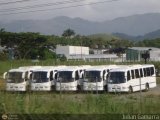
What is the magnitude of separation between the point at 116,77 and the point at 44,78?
242 inches

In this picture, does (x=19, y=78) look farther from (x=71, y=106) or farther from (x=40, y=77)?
(x=71, y=106)

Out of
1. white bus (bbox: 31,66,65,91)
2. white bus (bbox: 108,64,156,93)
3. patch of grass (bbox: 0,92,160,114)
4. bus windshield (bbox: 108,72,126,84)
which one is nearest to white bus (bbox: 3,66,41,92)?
Answer: white bus (bbox: 31,66,65,91)

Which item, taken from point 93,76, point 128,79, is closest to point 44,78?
point 93,76

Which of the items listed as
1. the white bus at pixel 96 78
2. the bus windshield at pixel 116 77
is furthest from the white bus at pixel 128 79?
the white bus at pixel 96 78

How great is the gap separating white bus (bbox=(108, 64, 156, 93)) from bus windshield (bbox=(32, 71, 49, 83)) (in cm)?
558

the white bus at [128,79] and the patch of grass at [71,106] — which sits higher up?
the patch of grass at [71,106]

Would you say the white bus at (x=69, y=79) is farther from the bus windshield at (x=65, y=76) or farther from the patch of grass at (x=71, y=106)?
the patch of grass at (x=71, y=106)

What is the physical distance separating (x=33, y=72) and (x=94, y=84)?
18.1 ft

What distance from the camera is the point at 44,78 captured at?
34.8 metres

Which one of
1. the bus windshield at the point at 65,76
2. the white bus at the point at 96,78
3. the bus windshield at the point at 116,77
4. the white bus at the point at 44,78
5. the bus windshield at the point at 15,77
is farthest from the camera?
the bus windshield at the point at 15,77

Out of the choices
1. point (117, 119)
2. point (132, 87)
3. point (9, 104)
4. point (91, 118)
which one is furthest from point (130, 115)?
point (132, 87)

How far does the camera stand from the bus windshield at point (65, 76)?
34031 millimetres

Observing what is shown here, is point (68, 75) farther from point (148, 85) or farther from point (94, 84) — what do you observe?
point (148, 85)

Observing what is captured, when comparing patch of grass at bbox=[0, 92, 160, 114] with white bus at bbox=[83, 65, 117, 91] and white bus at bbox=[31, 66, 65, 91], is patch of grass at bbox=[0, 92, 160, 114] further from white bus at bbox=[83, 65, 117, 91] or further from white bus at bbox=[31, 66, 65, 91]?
white bus at bbox=[31, 66, 65, 91]
